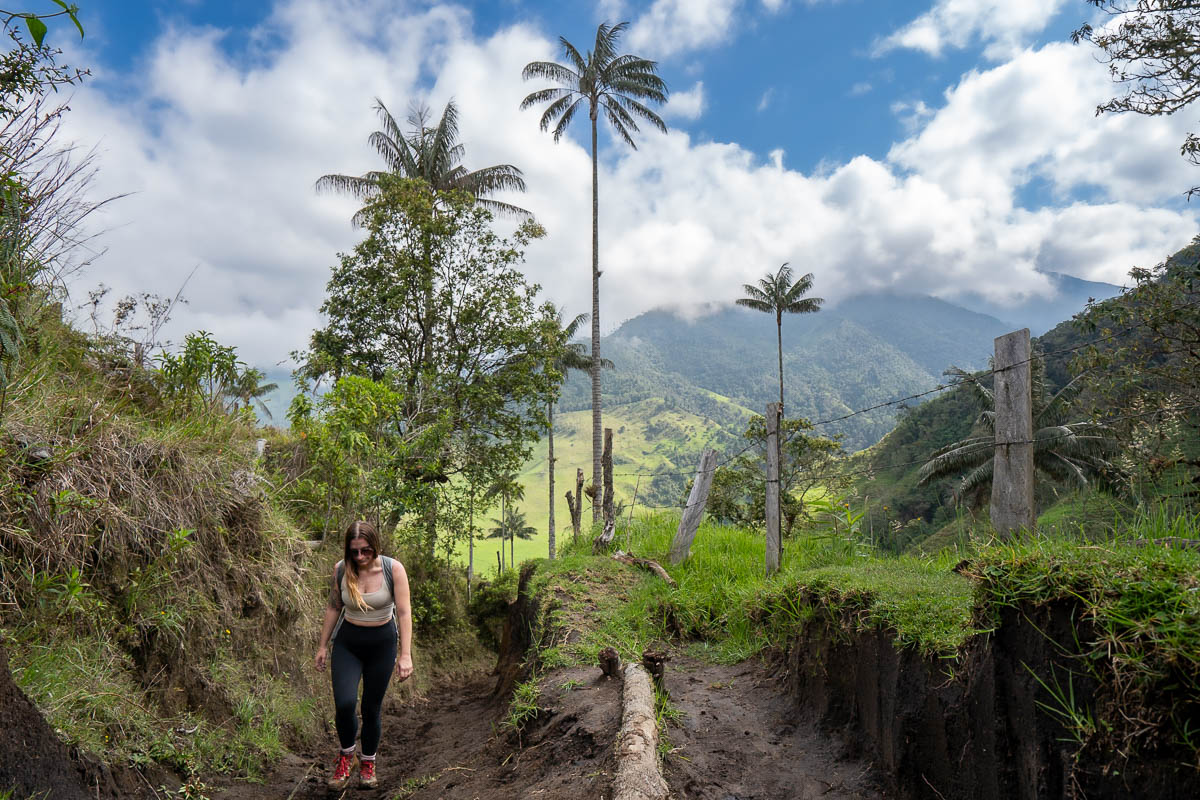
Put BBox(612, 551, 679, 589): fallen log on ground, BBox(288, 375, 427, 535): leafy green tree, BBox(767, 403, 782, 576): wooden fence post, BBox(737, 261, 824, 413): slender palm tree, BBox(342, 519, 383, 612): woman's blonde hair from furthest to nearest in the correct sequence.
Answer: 1. BBox(737, 261, 824, 413): slender palm tree
2. BBox(288, 375, 427, 535): leafy green tree
3. BBox(612, 551, 679, 589): fallen log on ground
4. BBox(767, 403, 782, 576): wooden fence post
5. BBox(342, 519, 383, 612): woman's blonde hair

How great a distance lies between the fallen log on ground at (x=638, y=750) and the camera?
9.76 feet

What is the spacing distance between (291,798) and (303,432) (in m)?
5.43

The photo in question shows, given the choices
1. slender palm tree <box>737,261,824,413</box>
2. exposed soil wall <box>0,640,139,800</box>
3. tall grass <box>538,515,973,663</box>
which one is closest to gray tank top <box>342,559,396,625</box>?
exposed soil wall <box>0,640,139,800</box>

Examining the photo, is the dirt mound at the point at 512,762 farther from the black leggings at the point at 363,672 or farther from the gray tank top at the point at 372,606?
the gray tank top at the point at 372,606

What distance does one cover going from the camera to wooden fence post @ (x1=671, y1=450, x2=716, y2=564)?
27.6ft

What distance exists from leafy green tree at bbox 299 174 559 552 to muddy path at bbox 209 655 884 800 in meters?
12.7

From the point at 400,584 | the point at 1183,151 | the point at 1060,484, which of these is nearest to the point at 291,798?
the point at 400,584

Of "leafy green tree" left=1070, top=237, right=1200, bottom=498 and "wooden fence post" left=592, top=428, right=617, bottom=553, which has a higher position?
"leafy green tree" left=1070, top=237, right=1200, bottom=498

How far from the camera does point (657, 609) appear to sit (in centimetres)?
701

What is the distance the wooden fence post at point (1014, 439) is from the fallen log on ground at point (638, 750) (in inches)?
98.8

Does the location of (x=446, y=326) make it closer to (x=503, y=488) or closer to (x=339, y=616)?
(x=503, y=488)

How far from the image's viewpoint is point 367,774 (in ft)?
15.9

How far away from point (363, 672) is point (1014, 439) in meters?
4.76

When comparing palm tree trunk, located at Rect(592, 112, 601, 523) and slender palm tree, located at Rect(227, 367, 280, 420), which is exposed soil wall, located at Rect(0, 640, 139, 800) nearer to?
slender palm tree, located at Rect(227, 367, 280, 420)
